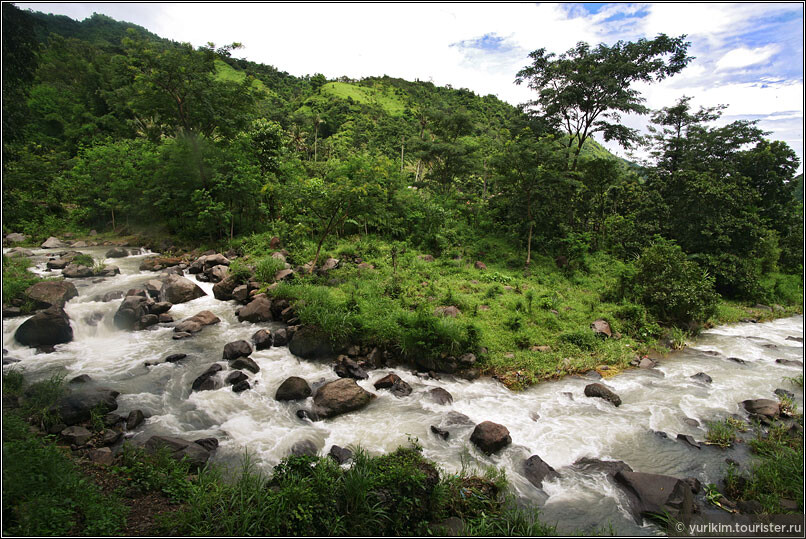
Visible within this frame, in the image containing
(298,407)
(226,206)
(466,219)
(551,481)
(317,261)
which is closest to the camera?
(551,481)

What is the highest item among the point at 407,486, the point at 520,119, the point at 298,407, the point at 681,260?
the point at 520,119

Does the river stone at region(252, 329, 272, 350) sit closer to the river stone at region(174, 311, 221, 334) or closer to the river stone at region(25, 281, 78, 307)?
the river stone at region(174, 311, 221, 334)

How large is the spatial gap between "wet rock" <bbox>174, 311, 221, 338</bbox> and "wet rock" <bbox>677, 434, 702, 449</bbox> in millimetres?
13552

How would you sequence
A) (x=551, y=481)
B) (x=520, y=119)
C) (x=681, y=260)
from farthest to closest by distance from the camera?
(x=520, y=119) < (x=681, y=260) < (x=551, y=481)

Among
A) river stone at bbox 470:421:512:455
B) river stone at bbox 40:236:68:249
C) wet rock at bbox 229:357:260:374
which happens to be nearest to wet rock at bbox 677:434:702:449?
river stone at bbox 470:421:512:455

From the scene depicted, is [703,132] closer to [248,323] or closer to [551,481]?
[551,481]

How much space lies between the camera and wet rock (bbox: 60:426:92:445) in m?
6.14

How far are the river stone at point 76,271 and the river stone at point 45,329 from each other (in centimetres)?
470

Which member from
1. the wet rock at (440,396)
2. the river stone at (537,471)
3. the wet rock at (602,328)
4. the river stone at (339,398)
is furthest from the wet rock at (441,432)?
the wet rock at (602,328)

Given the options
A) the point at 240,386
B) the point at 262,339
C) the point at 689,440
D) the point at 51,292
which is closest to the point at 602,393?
the point at 689,440

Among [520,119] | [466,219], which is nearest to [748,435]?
[466,219]

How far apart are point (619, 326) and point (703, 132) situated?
704 inches

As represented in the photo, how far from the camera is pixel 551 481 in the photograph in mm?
6211

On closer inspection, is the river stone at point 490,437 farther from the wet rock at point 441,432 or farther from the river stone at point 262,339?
the river stone at point 262,339
